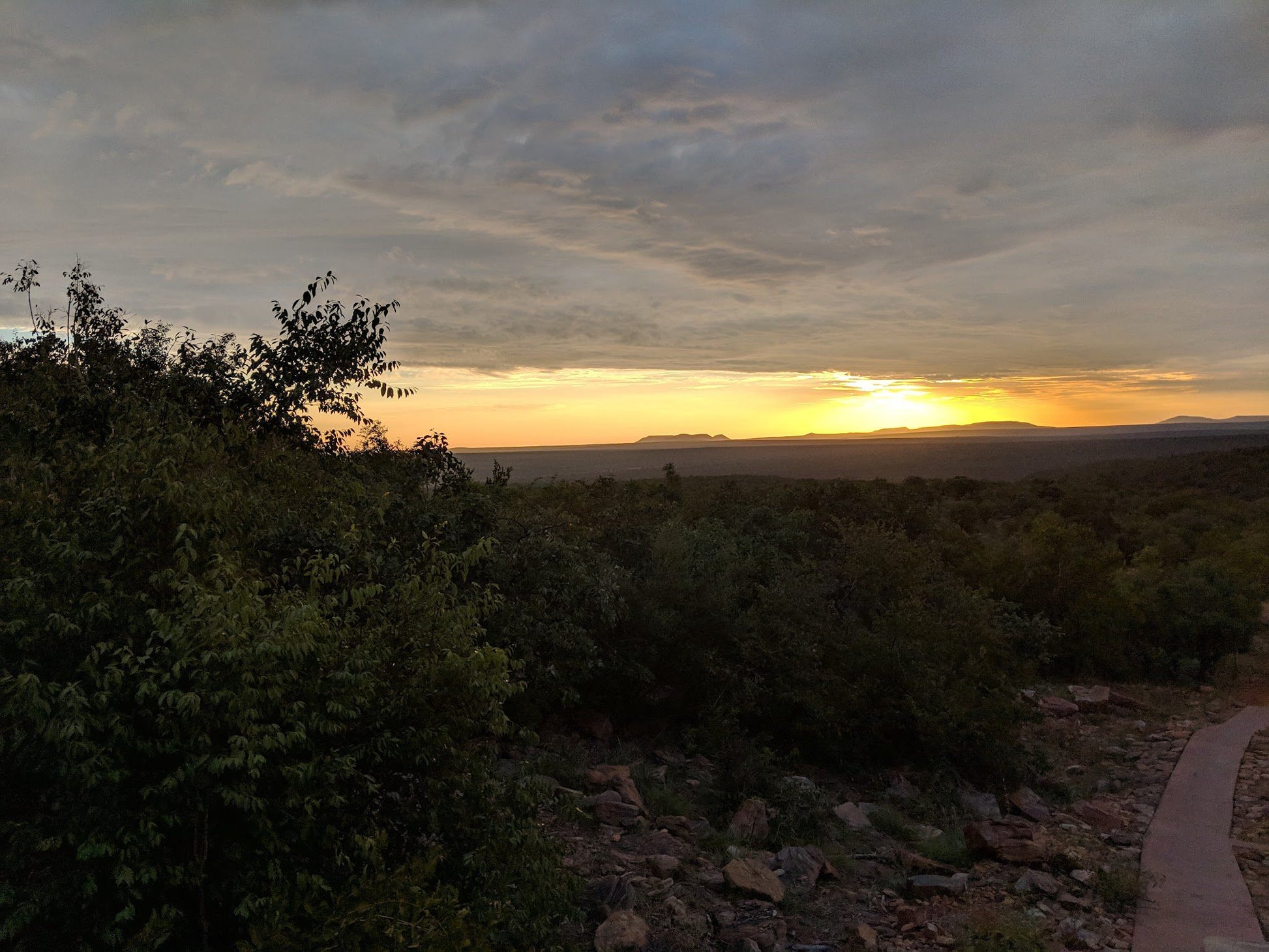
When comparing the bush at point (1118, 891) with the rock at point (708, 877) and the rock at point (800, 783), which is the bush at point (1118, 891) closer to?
the rock at point (800, 783)

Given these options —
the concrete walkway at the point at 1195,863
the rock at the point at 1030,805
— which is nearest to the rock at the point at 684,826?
the concrete walkway at the point at 1195,863

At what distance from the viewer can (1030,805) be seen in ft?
43.6

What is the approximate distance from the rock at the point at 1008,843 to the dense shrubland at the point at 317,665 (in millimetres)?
2545

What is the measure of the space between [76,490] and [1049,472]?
379 feet

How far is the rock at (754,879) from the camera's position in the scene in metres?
8.98

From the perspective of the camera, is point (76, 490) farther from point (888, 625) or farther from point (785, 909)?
point (888, 625)

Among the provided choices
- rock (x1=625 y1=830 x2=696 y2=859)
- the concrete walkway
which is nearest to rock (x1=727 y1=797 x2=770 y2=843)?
rock (x1=625 y1=830 x2=696 y2=859)

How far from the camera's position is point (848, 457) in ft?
538

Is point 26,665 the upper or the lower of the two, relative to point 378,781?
upper

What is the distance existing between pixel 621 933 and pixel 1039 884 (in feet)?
18.3

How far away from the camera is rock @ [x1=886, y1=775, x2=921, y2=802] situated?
44.9 ft

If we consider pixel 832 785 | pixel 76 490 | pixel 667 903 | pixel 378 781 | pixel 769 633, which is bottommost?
pixel 832 785

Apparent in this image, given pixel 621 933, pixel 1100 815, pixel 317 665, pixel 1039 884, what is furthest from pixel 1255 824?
pixel 317 665

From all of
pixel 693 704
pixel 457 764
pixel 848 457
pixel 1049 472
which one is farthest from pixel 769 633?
pixel 848 457
